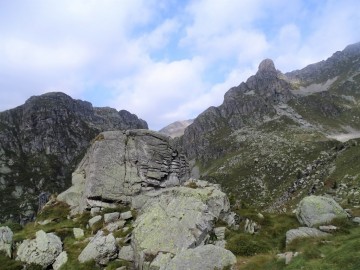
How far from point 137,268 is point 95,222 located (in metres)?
12.3

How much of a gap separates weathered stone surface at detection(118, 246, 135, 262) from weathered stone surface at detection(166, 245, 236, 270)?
7.10 m

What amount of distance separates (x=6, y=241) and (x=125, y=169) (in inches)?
620

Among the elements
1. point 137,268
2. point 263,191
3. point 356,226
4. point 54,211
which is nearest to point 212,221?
point 137,268

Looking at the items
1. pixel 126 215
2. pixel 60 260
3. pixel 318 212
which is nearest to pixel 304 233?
pixel 318 212

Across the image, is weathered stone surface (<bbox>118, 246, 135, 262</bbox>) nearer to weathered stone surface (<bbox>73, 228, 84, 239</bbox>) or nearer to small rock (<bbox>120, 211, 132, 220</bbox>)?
weathered stone surface (<bbox>73, 228, 84, 239</bbox>)

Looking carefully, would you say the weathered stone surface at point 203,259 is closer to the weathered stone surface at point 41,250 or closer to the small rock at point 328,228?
the small rock at point 328,228

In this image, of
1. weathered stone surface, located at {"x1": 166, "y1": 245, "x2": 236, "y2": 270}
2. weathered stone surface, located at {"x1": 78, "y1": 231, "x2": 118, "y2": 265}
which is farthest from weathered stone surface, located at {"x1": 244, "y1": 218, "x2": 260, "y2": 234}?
weathered stone surface, located at {"x1": 78, "y1": 231, "x2": 118, "y2": 265}

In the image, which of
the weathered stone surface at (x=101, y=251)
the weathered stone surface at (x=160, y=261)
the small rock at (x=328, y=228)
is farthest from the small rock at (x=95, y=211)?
the small rock at (x=328, y=228)

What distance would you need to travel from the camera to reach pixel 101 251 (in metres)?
30.2

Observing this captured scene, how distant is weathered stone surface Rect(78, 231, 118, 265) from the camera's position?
98.3ft

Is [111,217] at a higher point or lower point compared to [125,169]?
lower

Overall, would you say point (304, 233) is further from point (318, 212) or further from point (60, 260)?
point (60, 260)

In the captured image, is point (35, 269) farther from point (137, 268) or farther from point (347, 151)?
point (347, 151)

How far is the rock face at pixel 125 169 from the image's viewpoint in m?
43.7
